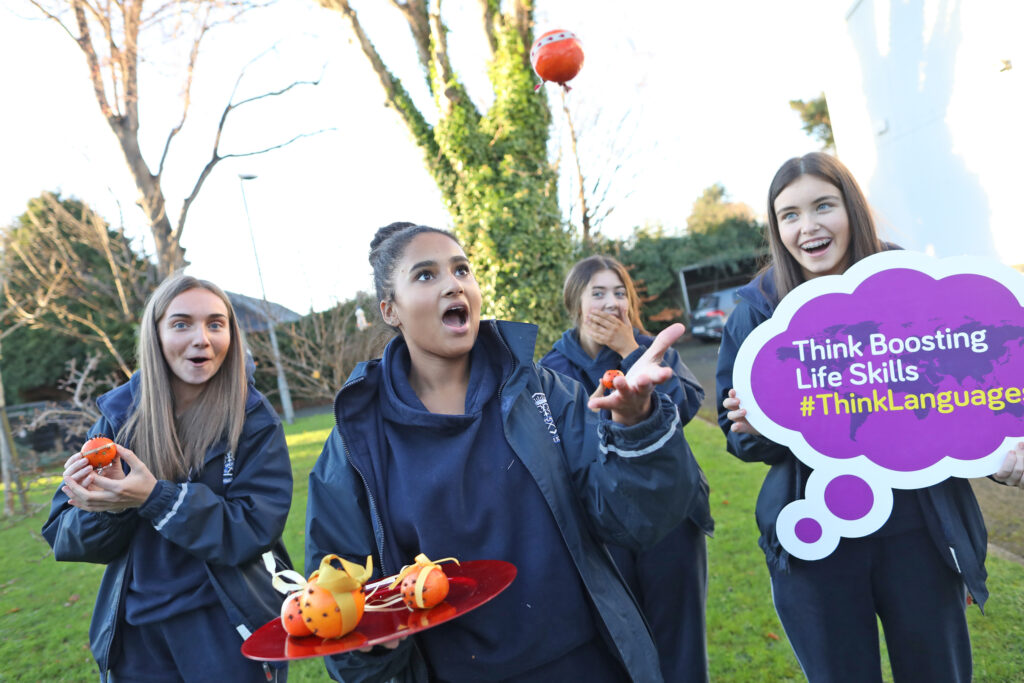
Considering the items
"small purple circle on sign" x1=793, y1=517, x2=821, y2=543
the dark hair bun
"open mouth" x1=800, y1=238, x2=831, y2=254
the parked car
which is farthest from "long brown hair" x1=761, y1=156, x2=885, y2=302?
the parked car

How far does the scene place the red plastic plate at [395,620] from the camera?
48.0 inches

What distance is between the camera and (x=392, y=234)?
6.60ft

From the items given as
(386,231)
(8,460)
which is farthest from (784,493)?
Answer: (8,460)

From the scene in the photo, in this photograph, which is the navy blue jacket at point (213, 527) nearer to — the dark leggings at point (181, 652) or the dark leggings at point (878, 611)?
the dark leggings at point (181, 652)

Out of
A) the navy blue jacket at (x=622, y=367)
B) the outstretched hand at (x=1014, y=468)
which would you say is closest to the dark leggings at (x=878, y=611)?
the outstretched hand at (x=1014, y=468)

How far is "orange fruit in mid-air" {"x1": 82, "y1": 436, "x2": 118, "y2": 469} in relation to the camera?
1949 millimetres

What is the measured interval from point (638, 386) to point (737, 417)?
88cm

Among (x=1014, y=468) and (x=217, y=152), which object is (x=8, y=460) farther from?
(x=1014, y=468)

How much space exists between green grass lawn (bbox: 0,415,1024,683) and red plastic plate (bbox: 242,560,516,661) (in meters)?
2.51

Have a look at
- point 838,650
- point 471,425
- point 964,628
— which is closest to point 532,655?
point 471,425

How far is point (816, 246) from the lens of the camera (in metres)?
2.12

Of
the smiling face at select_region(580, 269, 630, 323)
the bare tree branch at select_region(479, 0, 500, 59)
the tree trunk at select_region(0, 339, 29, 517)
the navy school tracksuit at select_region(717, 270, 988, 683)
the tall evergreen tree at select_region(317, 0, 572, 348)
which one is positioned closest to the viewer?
the navy school tracksuit at select_region(717, 270, 988, 683)

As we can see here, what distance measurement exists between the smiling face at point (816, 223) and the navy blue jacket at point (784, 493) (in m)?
0.20

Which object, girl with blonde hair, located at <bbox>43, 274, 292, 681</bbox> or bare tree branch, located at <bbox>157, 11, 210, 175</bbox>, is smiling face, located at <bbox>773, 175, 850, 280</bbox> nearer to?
girl with blonde hair, located at <bbox>43, 274, 292, 681</bbox>
